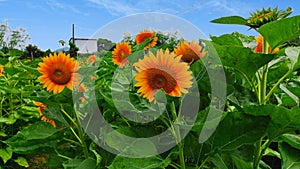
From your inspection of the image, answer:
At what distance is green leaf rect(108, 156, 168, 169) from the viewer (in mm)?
724

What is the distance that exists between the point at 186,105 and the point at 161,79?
4.3 inches

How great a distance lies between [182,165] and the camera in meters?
0.77

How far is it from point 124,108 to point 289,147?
35cm

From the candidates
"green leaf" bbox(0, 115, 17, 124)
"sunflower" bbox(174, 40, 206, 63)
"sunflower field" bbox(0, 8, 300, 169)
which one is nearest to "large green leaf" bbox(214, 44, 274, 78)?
"sunflower field" bbox(0, 8, 300, 169)

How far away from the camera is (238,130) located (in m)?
0.70

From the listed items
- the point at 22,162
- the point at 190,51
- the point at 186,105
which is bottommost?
the point at 22,162

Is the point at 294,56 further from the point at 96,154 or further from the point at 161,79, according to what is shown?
the point at 96,154

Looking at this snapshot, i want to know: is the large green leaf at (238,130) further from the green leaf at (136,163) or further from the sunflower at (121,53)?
the sunflower at (121,53)

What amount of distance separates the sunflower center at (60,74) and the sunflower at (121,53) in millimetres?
152

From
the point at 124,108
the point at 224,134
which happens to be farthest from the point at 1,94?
the point at 224,134

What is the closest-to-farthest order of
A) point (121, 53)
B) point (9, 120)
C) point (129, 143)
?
point (129, 143)
point (121, 53)
point (9, 120)

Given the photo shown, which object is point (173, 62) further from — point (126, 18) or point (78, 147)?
point (78, 147)

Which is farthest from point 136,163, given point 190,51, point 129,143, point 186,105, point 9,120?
point 9,120

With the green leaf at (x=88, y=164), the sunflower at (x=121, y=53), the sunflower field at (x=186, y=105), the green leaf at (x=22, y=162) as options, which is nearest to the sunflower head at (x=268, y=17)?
the sunflower field at (x=186, y=105)
